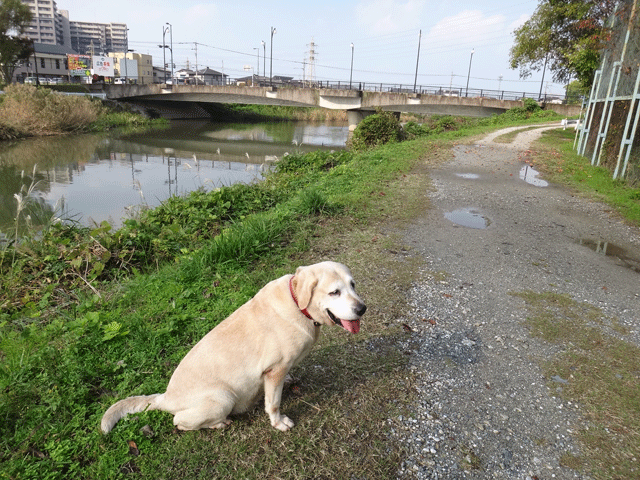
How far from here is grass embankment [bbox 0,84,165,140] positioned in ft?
85.8

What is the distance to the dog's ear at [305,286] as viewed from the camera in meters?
2.80

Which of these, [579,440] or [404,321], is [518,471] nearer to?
[579,440]

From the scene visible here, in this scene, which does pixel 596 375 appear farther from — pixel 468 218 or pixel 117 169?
pixel 117 169

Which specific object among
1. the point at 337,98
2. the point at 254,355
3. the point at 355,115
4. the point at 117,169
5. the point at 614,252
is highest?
the point at 337,98

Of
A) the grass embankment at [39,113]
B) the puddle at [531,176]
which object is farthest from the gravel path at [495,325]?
the grass embankment at [39,113]

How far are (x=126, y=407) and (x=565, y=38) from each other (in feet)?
89.5

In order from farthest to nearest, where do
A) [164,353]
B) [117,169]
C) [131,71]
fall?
[131,71] → [117,169] → [164,353]

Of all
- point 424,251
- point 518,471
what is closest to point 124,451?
point 518,471

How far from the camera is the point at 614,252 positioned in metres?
6.86

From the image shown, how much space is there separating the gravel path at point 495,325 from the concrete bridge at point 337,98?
28.1 m

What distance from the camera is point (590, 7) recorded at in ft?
58.0

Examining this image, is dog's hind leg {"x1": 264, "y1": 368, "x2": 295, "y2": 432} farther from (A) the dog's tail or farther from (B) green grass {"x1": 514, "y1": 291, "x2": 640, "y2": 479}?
(B) green grass {"x1": 514, "y1": 291, "x2": 640, "y2": 479}

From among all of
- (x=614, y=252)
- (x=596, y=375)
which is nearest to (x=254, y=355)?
(x=596, y=375)

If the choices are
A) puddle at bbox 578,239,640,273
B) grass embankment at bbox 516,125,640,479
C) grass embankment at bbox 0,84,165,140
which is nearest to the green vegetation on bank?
grass embankment at bbox 516,125,640,479
